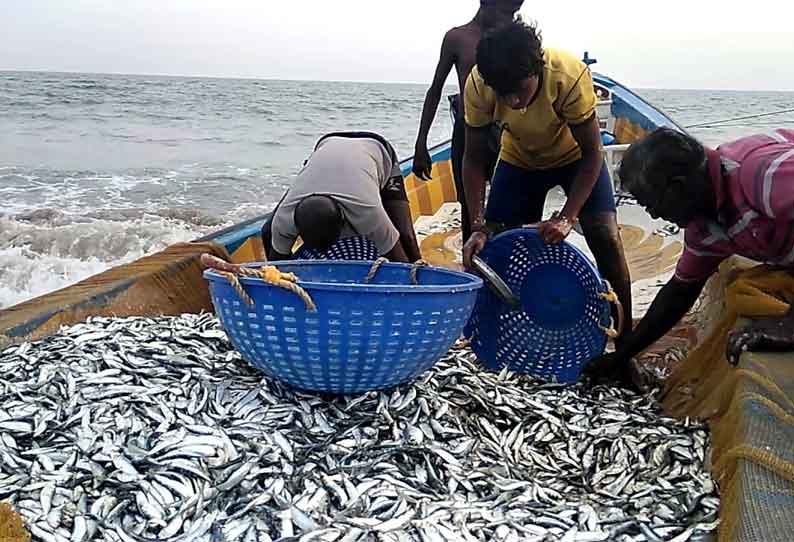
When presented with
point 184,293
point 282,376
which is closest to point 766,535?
point 282,376

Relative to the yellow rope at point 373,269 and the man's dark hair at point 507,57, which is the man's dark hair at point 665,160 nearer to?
the man's dark hair at point 507,57

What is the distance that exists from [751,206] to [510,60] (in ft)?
3.67

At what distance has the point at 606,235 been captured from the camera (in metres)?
4.08

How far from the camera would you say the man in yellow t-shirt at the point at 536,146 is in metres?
3.29

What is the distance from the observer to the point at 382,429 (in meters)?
2.92

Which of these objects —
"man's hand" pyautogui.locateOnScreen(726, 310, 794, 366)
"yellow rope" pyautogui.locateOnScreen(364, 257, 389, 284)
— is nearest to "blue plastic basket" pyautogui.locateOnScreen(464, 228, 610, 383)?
"yellow rope" pyautogui.locateOnScreen(364, 257, 389, 284)

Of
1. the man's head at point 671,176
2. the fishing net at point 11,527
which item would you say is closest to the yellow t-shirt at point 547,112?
the man's head at point 671,176

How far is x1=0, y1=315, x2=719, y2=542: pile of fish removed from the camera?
238 centimetres

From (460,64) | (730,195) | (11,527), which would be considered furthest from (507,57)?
(11,527)

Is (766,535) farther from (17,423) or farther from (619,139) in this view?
(619,139)

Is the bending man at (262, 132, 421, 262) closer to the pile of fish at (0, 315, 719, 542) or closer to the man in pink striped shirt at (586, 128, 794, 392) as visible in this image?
the pile of fish at (0, 315, 719, 542)

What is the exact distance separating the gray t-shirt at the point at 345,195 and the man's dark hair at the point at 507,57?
105 centimetres

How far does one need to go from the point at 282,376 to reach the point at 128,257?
24.2ft

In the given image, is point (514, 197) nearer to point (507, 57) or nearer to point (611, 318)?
point (611, 318)
